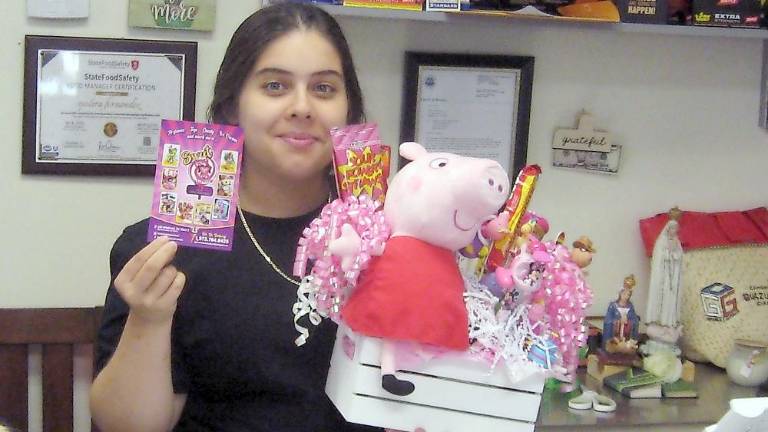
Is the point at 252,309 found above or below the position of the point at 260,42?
below

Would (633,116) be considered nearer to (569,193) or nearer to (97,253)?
(569,193)

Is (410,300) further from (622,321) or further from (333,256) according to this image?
(622,321)

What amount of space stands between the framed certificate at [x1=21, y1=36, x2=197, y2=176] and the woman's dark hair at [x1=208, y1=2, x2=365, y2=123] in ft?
1.60

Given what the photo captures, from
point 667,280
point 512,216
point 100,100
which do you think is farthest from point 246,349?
point 667,280

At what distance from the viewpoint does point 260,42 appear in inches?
45.5

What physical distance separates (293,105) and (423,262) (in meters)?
0.28

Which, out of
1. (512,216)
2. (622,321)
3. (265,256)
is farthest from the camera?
(622,321)

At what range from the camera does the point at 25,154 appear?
5.43ft

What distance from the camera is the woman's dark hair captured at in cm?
116

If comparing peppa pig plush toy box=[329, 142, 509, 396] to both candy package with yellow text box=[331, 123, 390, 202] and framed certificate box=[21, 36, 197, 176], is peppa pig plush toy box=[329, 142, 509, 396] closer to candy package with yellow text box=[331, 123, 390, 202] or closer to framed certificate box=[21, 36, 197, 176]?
candy package with yellow text box=[331, 123, 390, 202]

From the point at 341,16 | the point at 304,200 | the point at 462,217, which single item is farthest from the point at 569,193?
the point at 462,217

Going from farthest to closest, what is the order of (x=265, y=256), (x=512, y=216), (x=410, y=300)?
(x=265, y=256)
(x=512, y=216)
(x=410, y=300)

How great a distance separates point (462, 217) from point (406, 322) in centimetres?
14

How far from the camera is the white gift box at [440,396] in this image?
993 millimetres
